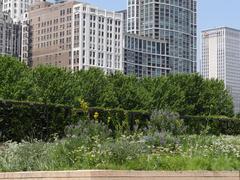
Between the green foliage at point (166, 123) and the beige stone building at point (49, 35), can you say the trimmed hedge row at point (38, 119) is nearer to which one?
the green foliage at point (166, 123)

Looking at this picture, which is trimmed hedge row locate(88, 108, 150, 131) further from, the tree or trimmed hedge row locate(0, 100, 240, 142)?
the tree

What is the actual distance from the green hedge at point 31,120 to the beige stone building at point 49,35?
156m

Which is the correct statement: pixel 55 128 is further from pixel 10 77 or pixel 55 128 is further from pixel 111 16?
pixel 111 16

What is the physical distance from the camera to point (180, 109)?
229ft

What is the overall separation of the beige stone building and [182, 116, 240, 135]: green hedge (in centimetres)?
14639

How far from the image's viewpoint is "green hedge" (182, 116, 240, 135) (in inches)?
1515

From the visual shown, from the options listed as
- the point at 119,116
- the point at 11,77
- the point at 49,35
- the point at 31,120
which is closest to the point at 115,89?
the point at 11,77

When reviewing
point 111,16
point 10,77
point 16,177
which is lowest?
point 16,177

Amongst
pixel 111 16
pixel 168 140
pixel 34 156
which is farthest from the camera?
pixel 111 16

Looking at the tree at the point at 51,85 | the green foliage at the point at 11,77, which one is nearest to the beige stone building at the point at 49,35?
the tree at the point at 51,85

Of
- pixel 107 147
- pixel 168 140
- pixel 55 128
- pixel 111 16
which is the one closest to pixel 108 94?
pixel 55 128

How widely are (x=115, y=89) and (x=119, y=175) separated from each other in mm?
58861

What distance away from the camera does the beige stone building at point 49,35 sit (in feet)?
621

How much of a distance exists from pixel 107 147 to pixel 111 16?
184 metres
